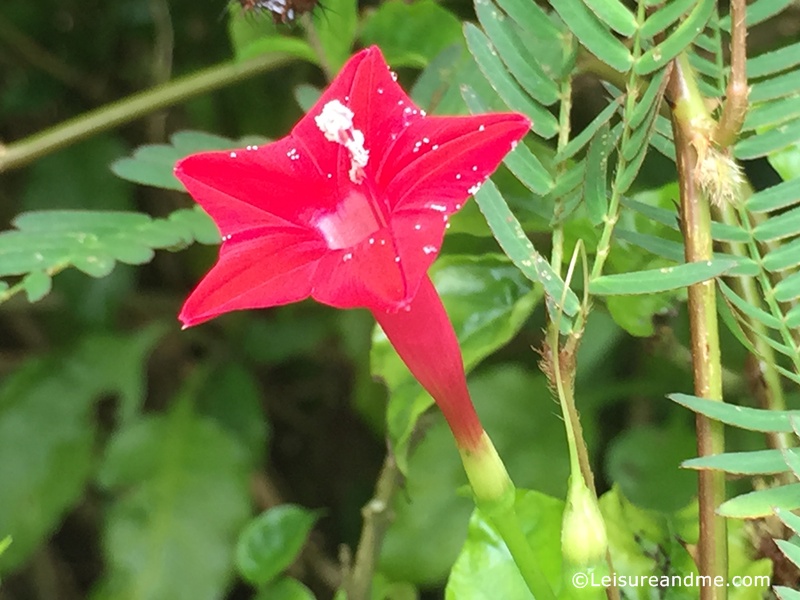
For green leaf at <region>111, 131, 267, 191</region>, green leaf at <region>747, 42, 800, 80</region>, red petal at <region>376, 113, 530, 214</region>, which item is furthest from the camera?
green leaf at <region>111, 131, 267, 191</region>

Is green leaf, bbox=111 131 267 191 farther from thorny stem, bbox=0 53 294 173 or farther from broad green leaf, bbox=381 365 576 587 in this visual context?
broad green leaf, bbox=381 365 576 587

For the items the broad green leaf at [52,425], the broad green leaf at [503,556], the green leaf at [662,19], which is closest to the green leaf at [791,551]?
the broad green leaf at [503,556]

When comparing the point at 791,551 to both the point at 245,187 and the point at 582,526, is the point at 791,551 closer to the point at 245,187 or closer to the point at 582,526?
the point at 582,526

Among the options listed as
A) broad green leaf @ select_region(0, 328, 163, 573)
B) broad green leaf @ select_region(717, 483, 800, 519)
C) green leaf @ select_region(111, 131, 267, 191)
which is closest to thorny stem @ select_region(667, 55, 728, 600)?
broad green leaf @ select_region(717, 483, 800, 519)

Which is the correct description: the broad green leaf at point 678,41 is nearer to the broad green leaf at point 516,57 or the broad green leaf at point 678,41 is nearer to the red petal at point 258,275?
the broad green leaf at point 516,57

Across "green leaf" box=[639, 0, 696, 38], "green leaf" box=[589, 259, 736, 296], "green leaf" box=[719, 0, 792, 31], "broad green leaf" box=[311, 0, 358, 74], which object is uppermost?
"broad green leaf" box=[311, 0, 358, 74]

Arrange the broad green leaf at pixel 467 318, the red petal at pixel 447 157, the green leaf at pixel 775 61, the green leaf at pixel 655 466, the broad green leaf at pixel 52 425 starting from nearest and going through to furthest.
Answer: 1. the red petal at pixel 447 157
2. the green leaf at pixel 775 61
3. the broad green leaf at pixel 467 318
4. the green leaf at pixel 655 466
5. the broad green leaf at pixel 52 425

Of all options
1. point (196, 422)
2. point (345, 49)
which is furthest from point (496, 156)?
point (196, 422)
